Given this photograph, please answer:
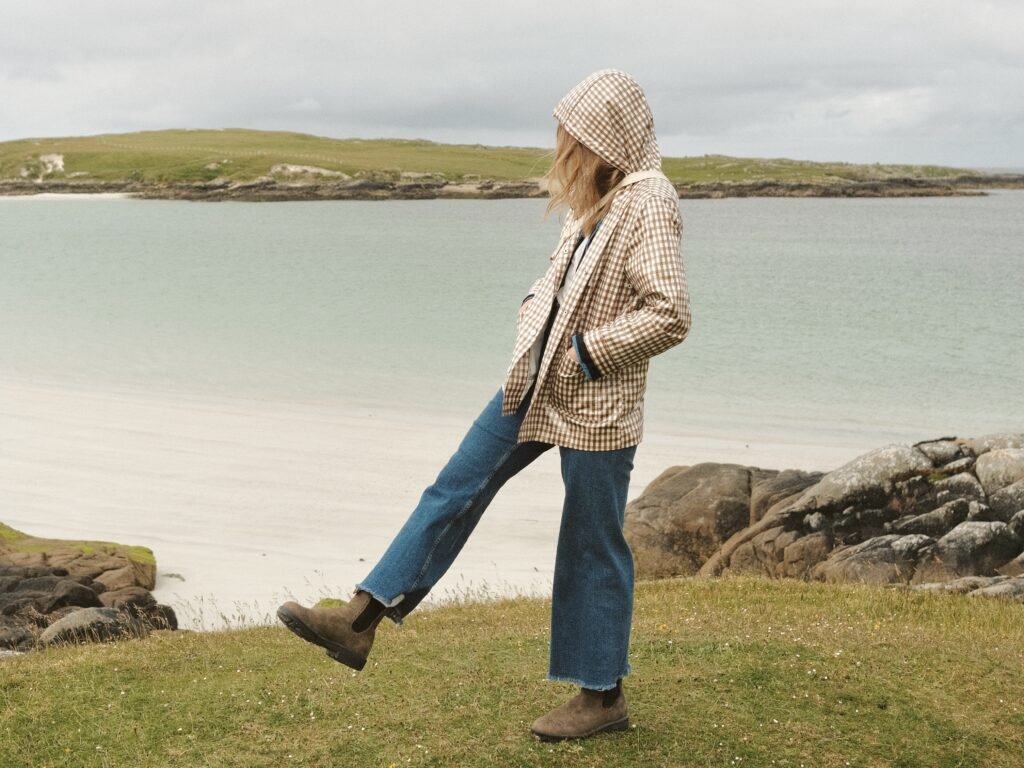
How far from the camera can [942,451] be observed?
14680 mm

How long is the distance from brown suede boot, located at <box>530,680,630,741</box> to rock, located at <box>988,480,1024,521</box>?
9019 mm

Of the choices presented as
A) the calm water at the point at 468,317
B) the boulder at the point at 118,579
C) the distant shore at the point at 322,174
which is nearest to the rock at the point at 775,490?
the boulder at the point at 118,579

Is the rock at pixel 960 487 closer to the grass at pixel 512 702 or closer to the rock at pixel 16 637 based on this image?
the grass at pixel 512 702

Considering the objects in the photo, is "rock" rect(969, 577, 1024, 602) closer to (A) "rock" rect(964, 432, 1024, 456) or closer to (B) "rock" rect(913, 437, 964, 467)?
(B) "rock" rect(913, 437, 964, 467)

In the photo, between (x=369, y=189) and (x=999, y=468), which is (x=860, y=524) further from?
(x=369, y=189)

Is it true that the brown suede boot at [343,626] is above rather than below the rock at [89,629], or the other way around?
above

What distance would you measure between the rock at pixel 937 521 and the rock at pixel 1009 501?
373 millimetres

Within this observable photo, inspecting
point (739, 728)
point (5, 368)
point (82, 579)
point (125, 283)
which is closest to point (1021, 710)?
point (739, 728)

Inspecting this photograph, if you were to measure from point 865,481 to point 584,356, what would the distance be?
1005 cm

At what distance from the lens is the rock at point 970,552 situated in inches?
486

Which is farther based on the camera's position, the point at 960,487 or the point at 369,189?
the point at 369,189

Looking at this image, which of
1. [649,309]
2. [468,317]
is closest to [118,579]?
[649,309]

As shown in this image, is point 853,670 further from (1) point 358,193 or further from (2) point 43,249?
(1) point 358,193

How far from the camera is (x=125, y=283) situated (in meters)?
59.2
